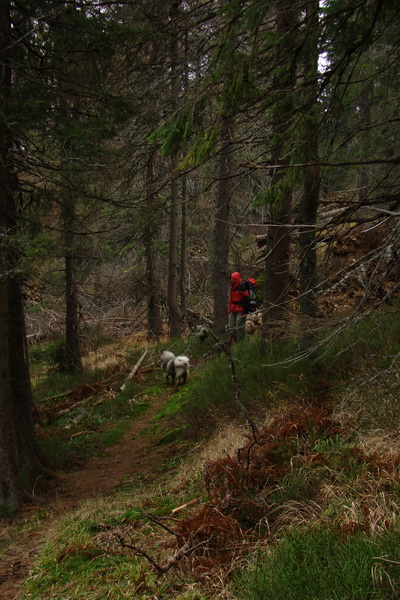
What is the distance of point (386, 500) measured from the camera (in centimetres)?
373

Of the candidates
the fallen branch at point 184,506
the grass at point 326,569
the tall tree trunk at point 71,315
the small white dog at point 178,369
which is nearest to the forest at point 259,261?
the grass at point 326,569

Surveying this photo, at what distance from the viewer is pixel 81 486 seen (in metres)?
7.35

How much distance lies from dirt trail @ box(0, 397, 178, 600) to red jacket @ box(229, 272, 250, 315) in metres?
4.06

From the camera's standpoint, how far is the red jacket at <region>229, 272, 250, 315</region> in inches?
519

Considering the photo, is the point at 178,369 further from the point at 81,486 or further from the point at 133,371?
the point at 81,486

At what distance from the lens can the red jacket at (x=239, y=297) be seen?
43.2 feet

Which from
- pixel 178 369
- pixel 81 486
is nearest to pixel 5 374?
pixel 81 486

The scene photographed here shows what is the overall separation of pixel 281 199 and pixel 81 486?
5160 millimetres

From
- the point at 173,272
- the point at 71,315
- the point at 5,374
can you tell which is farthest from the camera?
the point at 173,272

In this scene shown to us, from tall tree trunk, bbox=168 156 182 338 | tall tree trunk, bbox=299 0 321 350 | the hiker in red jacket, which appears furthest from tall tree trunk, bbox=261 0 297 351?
tall tree trunk, bbox=168 156 182 338

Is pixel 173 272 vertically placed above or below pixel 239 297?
below

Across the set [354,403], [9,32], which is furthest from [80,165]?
[354,403]

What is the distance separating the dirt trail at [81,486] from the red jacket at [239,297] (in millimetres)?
4055

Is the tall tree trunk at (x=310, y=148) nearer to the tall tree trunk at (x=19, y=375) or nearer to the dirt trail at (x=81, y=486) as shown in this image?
the dirt trail at (x=81, y=486)
